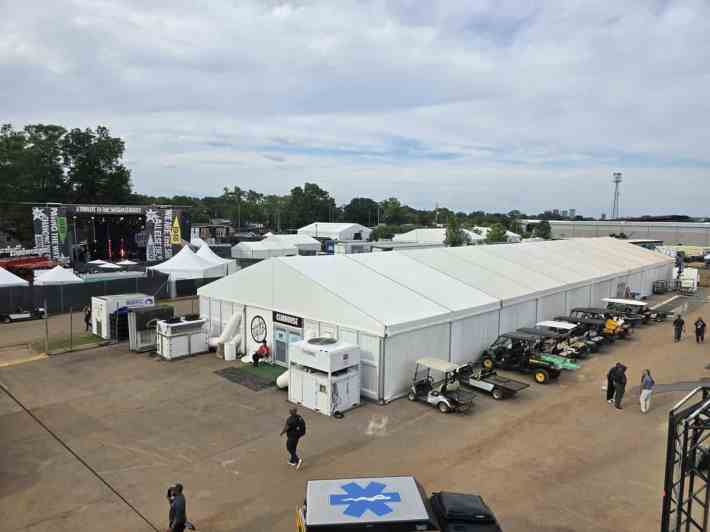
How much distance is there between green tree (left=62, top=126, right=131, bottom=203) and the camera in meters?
66.9

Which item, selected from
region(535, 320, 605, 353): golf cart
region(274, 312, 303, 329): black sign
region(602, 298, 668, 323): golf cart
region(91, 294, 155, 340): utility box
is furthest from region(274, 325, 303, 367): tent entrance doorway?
region(602, 298, 668, 323): golf cart

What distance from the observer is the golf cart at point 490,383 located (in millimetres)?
14398

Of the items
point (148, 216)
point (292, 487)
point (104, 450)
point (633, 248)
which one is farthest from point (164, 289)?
point (633, 248)

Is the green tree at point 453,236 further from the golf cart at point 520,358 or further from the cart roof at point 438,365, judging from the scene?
the cart roof at point 438,365

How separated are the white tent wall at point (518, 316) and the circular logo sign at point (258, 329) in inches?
371

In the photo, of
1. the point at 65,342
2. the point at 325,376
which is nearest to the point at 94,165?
the point at 65,342

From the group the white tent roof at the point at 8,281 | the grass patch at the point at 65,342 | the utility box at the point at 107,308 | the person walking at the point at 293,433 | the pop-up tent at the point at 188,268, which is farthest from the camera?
the pop-up tent at the point at 188,268

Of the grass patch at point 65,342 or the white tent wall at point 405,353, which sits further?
the grass patch at point 65,342

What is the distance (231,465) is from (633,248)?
139ft

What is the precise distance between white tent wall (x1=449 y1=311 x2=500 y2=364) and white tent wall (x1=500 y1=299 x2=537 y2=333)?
50 cm

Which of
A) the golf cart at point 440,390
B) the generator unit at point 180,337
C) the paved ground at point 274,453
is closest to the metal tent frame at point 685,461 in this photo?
the paved ground at point 274,453

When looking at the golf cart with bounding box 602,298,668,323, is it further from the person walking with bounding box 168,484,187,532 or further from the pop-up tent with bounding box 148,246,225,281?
the pop-up tent with bounding box 148,246,225,281

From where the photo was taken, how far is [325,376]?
43.6ft

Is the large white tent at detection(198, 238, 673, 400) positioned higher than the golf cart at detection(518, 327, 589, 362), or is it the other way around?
the large white tent at detection(198, 238, 673, 400)
